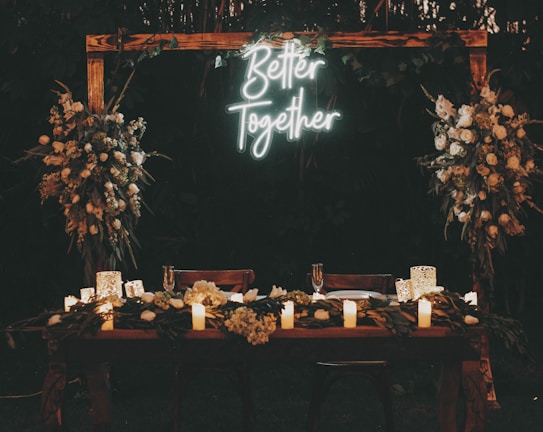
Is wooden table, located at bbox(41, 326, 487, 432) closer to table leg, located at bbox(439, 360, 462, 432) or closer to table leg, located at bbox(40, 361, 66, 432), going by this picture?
table leg, located at bbox(40, 361, 66, 432)

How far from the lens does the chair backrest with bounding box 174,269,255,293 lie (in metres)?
5.64

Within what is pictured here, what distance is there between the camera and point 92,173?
5.44 metres

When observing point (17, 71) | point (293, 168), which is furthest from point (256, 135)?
point (17, 71)

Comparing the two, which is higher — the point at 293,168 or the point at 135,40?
the point at 135,40

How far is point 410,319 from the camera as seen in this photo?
13.4 ft

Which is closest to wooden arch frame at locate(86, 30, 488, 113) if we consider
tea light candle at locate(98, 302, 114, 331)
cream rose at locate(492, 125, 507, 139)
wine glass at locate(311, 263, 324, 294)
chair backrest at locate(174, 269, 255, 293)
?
cream rose at locate(492, 125, 507, 139)

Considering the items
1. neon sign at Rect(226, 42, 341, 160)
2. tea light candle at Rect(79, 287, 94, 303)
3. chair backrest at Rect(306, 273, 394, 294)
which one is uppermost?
neon sign at Rect(226, 42, 341, 160)

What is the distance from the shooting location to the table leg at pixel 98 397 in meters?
4.32

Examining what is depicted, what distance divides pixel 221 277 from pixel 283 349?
1.68 m

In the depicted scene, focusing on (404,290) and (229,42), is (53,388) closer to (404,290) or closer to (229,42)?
(404,290)

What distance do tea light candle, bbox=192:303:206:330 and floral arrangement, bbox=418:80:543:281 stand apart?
1.98 metres

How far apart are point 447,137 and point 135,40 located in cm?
206

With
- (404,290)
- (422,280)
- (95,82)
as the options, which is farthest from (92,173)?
(422,280)

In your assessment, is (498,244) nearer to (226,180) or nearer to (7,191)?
(226,180)
